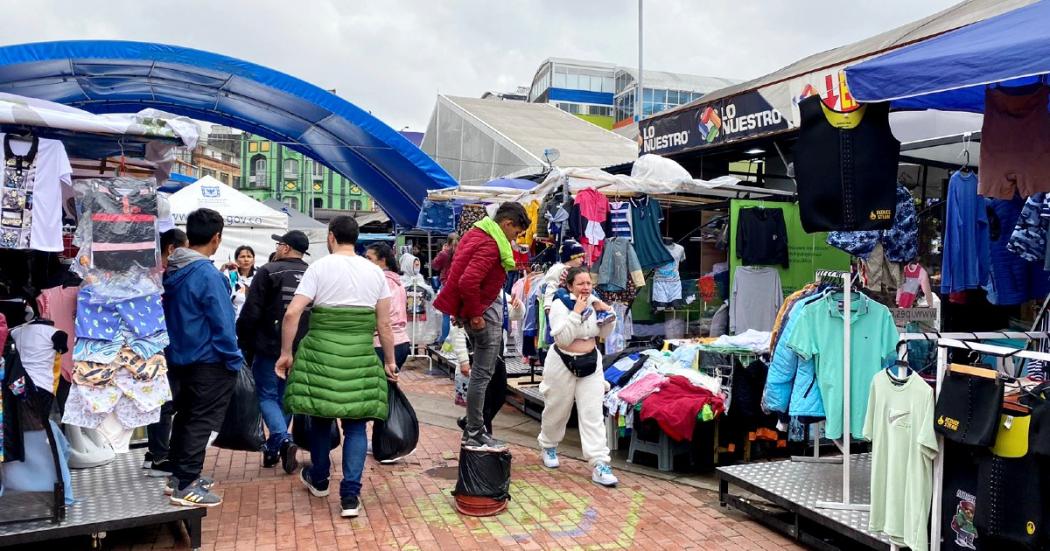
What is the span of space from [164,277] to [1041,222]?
5.40 m

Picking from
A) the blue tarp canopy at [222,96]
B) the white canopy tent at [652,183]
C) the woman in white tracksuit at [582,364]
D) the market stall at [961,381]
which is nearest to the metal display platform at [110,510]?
the woman in white tracksuit at [582,364]

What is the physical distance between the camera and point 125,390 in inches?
163

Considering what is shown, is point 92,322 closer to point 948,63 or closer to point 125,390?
point 125,390

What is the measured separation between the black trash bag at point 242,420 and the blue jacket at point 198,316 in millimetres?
669

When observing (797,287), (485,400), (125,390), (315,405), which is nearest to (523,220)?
(485,400)

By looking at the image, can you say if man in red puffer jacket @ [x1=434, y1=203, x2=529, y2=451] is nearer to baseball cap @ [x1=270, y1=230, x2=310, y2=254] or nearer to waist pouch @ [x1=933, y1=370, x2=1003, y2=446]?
baseball cap @ [x1=270, y1=230, x2=310, y2=254]

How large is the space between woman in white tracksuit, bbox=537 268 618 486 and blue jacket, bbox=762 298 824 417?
4.16ft

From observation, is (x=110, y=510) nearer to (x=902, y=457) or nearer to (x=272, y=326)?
(x=272, y=326)

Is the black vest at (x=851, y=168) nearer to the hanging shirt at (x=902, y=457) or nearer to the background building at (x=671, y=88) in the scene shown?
the hanging shirt at (x=902, y=457)

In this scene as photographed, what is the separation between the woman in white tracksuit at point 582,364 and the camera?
566 cm

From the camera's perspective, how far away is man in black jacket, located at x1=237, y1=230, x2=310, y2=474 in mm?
5543

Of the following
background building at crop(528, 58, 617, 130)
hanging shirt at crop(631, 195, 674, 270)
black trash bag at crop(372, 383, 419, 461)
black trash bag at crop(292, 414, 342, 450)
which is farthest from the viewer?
background building at crop(528, 58, 617, 130)

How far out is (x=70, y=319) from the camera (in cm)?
431

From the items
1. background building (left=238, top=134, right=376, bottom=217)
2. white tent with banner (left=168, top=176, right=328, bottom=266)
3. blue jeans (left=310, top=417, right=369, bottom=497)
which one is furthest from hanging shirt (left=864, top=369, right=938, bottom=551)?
background building (left=238, top=134, right=376, bottom=217)
